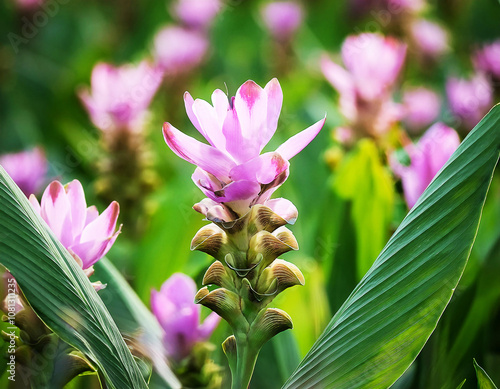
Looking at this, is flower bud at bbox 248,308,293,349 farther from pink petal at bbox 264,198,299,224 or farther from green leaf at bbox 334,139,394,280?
green leaf at bbox 334,139,394,280

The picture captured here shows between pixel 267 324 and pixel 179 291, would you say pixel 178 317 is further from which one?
pixel 267 324

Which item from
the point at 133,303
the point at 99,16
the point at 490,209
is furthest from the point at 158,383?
the point at 99,16

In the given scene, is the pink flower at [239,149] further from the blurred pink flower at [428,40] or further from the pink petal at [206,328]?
the blurred pink flower at [428,40]

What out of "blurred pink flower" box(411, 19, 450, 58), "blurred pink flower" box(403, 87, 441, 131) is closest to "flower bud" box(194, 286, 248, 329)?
"blurred pink flower" box(403, 87, 441, 131)

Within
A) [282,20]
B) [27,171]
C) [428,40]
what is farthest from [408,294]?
[282,20]

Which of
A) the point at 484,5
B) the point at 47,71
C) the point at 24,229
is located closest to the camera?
the point at 24,229

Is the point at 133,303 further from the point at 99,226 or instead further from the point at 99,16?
the point at 99,16
